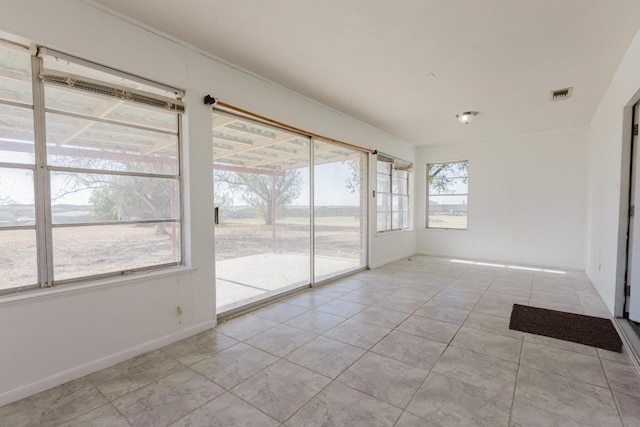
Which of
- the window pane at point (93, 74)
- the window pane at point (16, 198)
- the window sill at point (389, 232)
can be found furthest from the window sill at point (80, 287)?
the window sill at point (389, 232)

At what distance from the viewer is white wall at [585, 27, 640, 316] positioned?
283 centimetres

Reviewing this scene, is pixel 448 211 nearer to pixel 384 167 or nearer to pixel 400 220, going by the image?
pixel 400 220

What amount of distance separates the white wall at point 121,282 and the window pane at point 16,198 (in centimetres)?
50

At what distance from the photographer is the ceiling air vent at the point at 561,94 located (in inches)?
141

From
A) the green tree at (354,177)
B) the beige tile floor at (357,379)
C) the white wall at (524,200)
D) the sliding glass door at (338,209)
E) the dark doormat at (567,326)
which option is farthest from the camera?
the white wall at (524,200)

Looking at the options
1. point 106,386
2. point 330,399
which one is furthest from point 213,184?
point 330,399

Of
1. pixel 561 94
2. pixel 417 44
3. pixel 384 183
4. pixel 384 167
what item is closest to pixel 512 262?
pixel 384 183

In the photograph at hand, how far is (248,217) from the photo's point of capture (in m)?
3.45

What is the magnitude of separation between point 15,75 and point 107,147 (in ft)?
2.06

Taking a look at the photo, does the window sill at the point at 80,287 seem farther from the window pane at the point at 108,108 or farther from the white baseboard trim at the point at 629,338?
the white baseboard trim at the point at 629,338

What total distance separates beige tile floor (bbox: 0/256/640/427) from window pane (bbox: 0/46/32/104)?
1930 mm

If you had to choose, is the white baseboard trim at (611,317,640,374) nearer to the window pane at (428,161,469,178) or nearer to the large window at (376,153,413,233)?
the large window at (376,153,413,233)

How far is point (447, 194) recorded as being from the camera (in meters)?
6.84

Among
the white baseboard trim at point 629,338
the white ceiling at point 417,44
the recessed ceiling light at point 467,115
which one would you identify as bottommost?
the white baseboard trim at point 629,338
